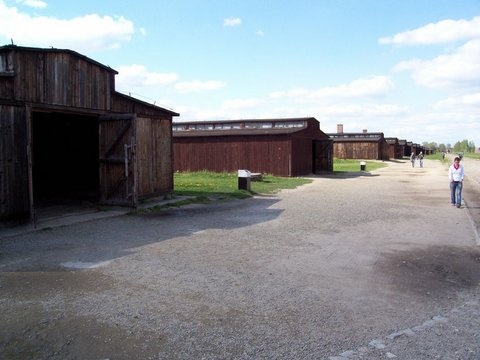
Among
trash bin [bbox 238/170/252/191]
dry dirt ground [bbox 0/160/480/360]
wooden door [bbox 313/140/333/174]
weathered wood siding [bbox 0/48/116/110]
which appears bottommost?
dry dirt ground [bbox 0/160/480/360]

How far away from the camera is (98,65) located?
13.5 m

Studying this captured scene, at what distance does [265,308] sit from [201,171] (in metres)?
26.8

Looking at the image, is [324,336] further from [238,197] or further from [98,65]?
[238,197]

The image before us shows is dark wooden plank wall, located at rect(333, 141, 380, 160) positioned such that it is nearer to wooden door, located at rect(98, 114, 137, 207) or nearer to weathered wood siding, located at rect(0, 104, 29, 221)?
wooden door, located at rect(98, 114, 137, 207)

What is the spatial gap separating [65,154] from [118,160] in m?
6.92

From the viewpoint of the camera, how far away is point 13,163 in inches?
430

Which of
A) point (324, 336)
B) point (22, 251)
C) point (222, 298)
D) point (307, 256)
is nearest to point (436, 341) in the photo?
point (324, 336)

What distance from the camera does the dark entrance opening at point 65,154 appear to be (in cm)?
1877

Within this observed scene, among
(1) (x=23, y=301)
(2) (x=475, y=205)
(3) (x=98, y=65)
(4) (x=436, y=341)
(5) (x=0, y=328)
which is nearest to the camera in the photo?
(4) (x=436, y=341)

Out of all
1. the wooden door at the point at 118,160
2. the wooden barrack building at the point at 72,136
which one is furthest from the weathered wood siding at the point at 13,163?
the wooden door at the point at 118,160

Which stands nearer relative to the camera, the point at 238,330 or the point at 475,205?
the point at 238,330

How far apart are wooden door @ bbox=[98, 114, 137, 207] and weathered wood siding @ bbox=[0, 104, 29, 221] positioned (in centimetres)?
302

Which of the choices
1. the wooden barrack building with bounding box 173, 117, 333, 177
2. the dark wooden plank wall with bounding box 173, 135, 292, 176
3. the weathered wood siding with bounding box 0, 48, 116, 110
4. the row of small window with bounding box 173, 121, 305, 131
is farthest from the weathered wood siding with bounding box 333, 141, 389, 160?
the weathered wood siding with bounding box 0, 48, 116, 110

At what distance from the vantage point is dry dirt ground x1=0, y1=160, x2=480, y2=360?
443 centimetres
